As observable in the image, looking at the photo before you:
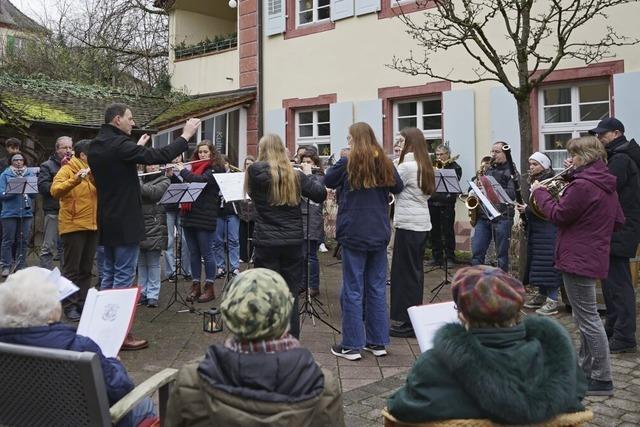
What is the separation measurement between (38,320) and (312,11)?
12484mm

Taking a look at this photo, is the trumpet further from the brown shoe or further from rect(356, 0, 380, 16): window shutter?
the brown shoe

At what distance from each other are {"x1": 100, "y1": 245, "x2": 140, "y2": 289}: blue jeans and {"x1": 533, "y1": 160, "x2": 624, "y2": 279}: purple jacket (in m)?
3.44

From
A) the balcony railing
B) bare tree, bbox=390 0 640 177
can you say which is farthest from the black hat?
the balcony railing

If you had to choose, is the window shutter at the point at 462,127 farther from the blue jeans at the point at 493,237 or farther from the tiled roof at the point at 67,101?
the tiled roof at the point at 67,101

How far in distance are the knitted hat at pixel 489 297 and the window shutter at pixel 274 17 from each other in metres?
12.9

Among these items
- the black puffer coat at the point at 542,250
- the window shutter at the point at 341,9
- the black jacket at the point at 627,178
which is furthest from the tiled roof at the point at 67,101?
the black jacket at the point at 627,178

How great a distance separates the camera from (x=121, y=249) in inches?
216

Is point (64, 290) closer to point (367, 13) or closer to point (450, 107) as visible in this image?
point (450, 107)

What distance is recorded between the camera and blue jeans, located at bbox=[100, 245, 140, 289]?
5516 mm

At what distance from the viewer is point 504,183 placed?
8305 millimetres

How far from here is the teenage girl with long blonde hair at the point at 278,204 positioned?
5121 mm

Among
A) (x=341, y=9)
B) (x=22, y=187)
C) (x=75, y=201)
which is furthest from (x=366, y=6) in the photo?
(x=75, y=201)

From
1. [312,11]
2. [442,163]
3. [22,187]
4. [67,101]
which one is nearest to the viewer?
[22,187]

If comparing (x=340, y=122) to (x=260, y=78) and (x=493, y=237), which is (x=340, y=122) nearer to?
(x=260, y=78)
